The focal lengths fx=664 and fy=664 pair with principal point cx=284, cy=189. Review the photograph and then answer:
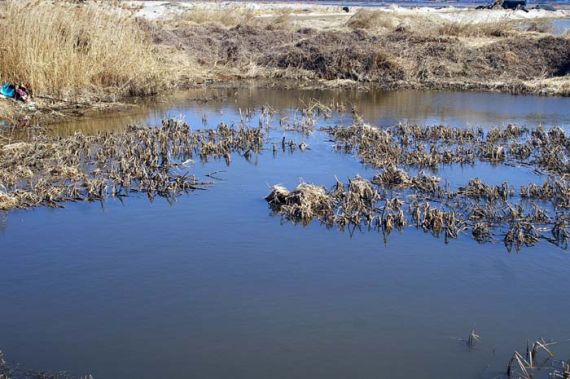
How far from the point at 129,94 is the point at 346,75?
6.09 meters

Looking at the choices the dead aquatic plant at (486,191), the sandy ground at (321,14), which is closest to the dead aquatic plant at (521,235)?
the dead aquatic plant at (486,191)

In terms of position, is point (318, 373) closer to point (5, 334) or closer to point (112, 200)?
point (5, 334)

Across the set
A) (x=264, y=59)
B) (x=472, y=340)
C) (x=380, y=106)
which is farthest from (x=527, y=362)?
(x=264, y=59)

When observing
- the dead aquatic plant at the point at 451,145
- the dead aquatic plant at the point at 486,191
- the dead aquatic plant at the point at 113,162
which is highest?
the dead aquatic plant at the point at 113,162

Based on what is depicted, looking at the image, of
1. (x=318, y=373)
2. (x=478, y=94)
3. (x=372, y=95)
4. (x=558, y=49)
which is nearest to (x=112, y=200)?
(x=318, y=373)

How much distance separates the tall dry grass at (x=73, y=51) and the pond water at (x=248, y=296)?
535 cm

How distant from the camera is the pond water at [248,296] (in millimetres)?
4473

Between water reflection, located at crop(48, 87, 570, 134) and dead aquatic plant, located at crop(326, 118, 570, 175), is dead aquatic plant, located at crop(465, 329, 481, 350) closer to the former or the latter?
dead aquatic plant, located at crop(326, 118, 570, 175)

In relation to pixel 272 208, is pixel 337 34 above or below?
above

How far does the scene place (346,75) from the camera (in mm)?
17469

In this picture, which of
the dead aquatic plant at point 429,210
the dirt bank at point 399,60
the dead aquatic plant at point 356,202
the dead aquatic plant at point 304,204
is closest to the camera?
the dead aquatic plant at point 429,210

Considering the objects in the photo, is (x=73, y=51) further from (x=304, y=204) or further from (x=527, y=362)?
(x=527, y=362)

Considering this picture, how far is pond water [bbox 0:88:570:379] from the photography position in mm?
4473

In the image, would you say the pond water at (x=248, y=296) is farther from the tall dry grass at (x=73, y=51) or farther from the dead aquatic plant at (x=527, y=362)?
the tall dry grass at (x=73, y=51)
